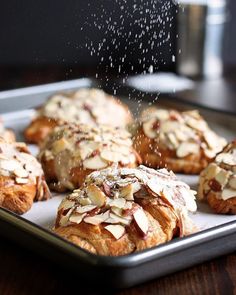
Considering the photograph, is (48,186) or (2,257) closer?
(2,257)

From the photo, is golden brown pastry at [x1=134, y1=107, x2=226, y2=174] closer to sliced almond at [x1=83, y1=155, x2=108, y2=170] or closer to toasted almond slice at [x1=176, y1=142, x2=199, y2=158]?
toasted almond slice at [x1=176, y1=142, x2=199, y2=158]

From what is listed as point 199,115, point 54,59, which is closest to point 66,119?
point 199,115

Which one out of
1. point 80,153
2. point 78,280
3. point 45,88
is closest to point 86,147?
point 80,153

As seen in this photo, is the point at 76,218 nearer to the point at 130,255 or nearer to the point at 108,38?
the point at 130,255

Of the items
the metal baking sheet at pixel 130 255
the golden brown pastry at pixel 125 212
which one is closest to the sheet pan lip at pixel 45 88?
the metal baking sheet at pixel 130 255

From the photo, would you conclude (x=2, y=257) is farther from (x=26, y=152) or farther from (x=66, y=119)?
(x=66, y=119)

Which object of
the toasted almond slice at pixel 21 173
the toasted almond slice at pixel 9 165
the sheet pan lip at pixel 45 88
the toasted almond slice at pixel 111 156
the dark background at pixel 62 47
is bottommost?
the dark background at pixel 62 47

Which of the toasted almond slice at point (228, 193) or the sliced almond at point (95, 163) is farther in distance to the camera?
the sliced almond at point (95, 163)

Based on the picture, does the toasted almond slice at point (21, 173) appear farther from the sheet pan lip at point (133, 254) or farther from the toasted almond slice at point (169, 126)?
the toasted almond slice at point (169, 126)
